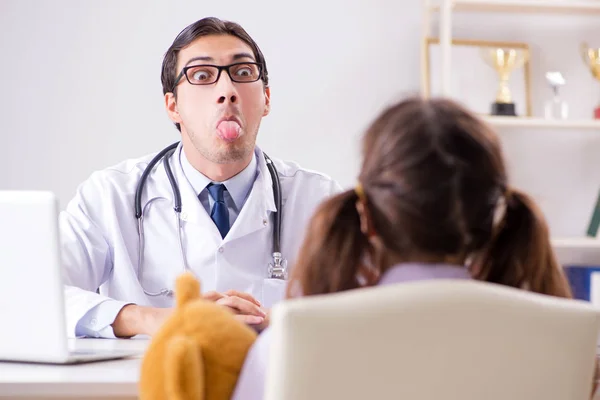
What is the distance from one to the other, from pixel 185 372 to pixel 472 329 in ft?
0.88

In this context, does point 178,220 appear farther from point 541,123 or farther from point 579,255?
point 579,255

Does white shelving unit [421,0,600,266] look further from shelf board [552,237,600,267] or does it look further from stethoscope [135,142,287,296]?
stethoscope [135,142,287,296]

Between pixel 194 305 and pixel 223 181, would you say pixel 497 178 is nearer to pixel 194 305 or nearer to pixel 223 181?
pixel 194 305

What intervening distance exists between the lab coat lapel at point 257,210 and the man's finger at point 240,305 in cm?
44

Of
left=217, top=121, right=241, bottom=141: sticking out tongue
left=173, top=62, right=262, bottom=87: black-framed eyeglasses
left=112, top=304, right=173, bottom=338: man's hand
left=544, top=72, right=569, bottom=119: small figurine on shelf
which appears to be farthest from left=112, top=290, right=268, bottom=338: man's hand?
left=544, top=72, right=569, bottom=119: small figurine on shelf

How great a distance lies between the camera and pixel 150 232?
2029 mm

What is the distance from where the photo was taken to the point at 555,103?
3.26 m

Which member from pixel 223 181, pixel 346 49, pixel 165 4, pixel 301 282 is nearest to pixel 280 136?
pixel 346 49

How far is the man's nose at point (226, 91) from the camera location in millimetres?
2033

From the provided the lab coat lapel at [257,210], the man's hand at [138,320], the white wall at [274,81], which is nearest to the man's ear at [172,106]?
the lab coat lapel at [257,210]

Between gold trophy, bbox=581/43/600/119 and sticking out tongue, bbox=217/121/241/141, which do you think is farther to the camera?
gold trophy, bbox=581/43/600/119

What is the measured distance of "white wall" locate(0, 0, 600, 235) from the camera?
10.1ft

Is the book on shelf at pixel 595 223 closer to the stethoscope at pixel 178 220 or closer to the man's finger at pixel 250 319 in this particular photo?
the stethoscope at pixel 178 220

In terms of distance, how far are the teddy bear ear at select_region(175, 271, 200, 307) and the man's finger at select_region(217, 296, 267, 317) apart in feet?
2.19
